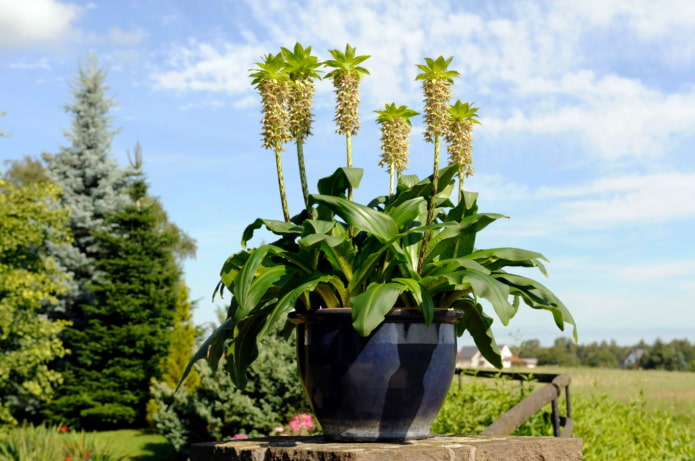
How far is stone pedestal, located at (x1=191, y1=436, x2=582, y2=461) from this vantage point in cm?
218

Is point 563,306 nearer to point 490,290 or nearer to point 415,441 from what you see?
point 490,290

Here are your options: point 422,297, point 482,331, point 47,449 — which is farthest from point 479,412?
point 47,449

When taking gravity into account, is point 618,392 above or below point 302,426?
above

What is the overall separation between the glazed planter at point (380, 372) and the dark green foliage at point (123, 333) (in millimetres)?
14145

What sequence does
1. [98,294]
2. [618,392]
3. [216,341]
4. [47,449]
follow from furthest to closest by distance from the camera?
[98,294] < [618,392] < [47,449] < [216,341]

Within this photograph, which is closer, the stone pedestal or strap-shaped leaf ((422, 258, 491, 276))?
the stone pedestal

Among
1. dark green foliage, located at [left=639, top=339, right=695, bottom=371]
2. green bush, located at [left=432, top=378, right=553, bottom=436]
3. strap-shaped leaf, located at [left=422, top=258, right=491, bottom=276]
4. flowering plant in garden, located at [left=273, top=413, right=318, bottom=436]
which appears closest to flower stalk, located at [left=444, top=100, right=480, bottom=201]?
strap-shaped leaf, located at [left=422, top=258, right=491, bottom=276]

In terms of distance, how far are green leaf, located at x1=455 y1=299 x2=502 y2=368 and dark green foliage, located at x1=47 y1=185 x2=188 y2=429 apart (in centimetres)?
1395

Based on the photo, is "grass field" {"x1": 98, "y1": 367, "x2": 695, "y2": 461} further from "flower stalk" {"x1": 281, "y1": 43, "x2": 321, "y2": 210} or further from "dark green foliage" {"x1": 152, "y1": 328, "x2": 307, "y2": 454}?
"flower stalk" {"x1": 281, "y1": 43, "x2": 321, "y2": 210}

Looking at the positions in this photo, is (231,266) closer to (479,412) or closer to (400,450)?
(400,450)

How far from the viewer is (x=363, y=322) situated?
6.95ft

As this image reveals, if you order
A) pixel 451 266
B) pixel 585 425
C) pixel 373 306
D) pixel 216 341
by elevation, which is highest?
pixel 451 266

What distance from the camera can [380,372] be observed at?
232 cm

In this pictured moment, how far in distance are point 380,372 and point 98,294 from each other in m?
16.0
